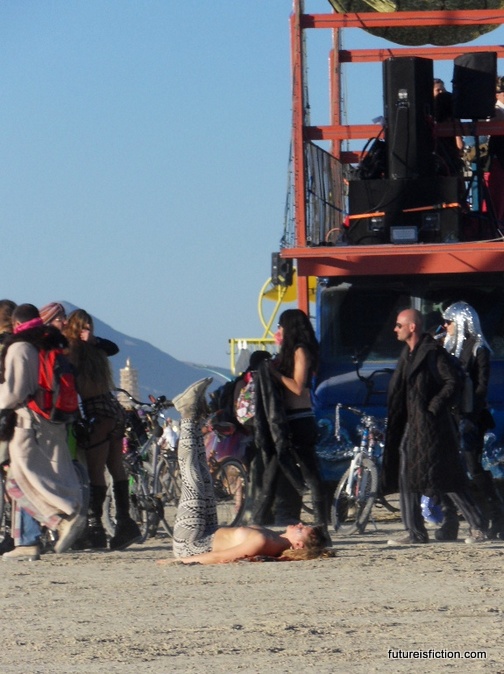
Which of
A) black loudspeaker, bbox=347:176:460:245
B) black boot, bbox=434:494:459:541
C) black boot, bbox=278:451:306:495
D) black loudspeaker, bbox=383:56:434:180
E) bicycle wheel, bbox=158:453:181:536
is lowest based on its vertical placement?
black boot, bbox=434:494:459:541

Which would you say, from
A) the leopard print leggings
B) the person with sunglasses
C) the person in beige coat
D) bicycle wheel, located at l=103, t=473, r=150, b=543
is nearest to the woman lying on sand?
the leopard print leggings

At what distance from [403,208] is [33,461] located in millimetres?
4887

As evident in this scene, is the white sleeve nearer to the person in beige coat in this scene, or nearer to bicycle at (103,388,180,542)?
the person in beige coat

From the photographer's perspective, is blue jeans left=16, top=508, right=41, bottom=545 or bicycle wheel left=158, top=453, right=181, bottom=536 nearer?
blue jeans left=16, top=508, right=41, bottom=545

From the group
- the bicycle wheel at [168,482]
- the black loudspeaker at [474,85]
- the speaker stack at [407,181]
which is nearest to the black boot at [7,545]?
the bicycle wheel at [168,482]

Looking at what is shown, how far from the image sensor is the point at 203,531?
1083 cm

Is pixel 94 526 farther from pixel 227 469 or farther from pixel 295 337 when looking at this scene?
pixel 295 337

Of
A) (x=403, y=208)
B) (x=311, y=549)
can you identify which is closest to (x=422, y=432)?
(x=311, y=549)

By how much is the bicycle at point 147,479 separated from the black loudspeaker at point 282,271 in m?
1.83

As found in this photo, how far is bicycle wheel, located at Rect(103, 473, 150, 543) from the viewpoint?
12.4 m

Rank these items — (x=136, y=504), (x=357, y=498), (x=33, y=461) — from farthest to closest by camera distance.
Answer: (x=357, y=498) → (x=136, y=504) → (x=33, y=461)

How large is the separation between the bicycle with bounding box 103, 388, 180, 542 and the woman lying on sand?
140 cm

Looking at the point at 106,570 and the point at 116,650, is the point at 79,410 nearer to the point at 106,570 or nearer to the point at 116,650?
the point at 106,570

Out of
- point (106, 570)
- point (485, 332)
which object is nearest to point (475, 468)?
point (485, 332)
